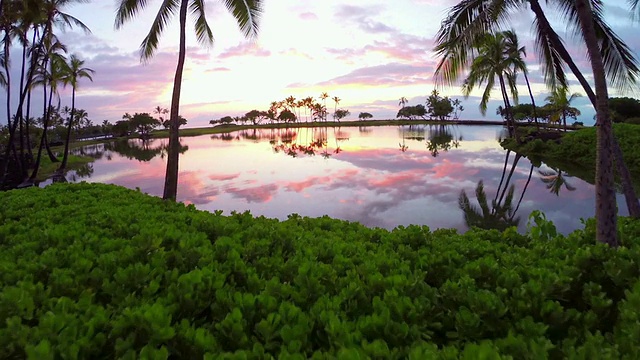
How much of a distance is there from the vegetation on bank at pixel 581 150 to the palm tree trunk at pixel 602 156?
12.6 meters

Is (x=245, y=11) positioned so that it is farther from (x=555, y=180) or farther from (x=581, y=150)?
(x=581, y=150)

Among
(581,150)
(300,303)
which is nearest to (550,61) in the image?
(300,303)

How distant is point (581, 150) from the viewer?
19.8 m

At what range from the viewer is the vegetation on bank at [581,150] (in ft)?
53.1

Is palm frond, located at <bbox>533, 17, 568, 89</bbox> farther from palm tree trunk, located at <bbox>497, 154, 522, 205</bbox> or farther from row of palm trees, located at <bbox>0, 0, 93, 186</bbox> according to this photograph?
row of palm trees, located at <bbox>0, 0, 93, 186</bbox>

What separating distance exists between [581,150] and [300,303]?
76.3 feet

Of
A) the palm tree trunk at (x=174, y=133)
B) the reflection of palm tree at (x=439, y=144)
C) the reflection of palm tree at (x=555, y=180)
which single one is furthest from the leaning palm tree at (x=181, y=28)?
the reflection of palm tree at (x=439, y=144)

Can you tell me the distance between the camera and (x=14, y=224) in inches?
169

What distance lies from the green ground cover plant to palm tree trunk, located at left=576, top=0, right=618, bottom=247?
3.07 ft

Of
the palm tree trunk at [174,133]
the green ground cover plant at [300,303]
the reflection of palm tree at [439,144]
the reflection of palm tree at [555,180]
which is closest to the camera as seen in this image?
the green ground cover plant at [300,303]

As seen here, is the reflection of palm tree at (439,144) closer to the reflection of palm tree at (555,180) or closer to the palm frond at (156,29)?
the reflection of palm tree at (555,180)

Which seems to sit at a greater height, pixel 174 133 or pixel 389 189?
pixel 174 133

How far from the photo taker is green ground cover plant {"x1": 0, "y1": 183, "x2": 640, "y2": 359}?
153 cm

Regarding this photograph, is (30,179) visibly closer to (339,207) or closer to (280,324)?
(339,207)
